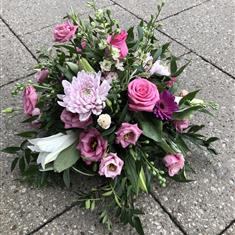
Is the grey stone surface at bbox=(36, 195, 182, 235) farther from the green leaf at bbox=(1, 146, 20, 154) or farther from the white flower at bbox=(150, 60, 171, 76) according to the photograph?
the white flower at bbox=(150, 60, 171, 76)

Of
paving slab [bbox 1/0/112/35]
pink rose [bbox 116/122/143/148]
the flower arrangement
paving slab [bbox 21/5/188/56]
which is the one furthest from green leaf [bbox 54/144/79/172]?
paving slab [bbox 1/0/112/35]

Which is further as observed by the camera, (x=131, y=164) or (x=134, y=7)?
(x=134, y=7)

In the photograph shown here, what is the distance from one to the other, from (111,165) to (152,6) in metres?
2.12

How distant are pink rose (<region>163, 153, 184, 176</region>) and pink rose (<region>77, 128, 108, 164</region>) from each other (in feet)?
1.17

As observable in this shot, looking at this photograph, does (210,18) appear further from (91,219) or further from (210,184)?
(91,219)

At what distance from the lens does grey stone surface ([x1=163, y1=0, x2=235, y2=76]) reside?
10.1ft

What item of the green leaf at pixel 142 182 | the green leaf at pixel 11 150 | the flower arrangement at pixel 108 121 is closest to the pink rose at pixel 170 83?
the flower arrangement at pixel 108 121

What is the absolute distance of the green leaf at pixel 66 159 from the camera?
76.6 inches

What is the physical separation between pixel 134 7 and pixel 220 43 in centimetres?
90

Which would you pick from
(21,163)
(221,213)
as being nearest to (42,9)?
(21,163)

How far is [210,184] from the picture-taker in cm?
217

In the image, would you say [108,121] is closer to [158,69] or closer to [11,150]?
[158,69]

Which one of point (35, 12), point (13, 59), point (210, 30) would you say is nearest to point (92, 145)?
point (13, 59)

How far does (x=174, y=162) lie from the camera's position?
2049mm
